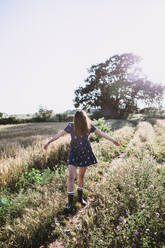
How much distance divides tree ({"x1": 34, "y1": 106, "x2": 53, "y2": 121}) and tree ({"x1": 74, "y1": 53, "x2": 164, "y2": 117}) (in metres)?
8.47

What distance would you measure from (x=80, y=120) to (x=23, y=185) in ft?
→ 8.10

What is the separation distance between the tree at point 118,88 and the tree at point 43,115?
27.8 feet

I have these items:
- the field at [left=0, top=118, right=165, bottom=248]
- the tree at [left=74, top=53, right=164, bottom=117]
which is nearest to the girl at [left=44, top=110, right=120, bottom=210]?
the field at [left=0, top=118, right=165, bottom=248]

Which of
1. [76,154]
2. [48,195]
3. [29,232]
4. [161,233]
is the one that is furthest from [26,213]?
[161,233]

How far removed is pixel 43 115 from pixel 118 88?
64.1 feet

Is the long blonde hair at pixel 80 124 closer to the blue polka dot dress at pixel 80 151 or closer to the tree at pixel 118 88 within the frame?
the blue polka dot dress at pixel 80 151

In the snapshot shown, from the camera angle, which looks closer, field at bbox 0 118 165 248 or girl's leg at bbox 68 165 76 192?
field at bbox 0 118 165 248

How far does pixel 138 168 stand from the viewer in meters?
3.54

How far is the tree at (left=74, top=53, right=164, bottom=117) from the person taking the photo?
29.8 metres

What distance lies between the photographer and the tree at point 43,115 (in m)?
37.0

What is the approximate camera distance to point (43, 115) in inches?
1468

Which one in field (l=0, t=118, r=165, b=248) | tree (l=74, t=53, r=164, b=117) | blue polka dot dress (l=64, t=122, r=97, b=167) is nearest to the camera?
field (l=0, t=118, r=165, b=248)

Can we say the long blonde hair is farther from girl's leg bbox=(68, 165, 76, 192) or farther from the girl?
girl's leg bbox=(68, 165, 76, 192)

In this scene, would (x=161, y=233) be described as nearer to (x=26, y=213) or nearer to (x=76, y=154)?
(x=76, y=154)
